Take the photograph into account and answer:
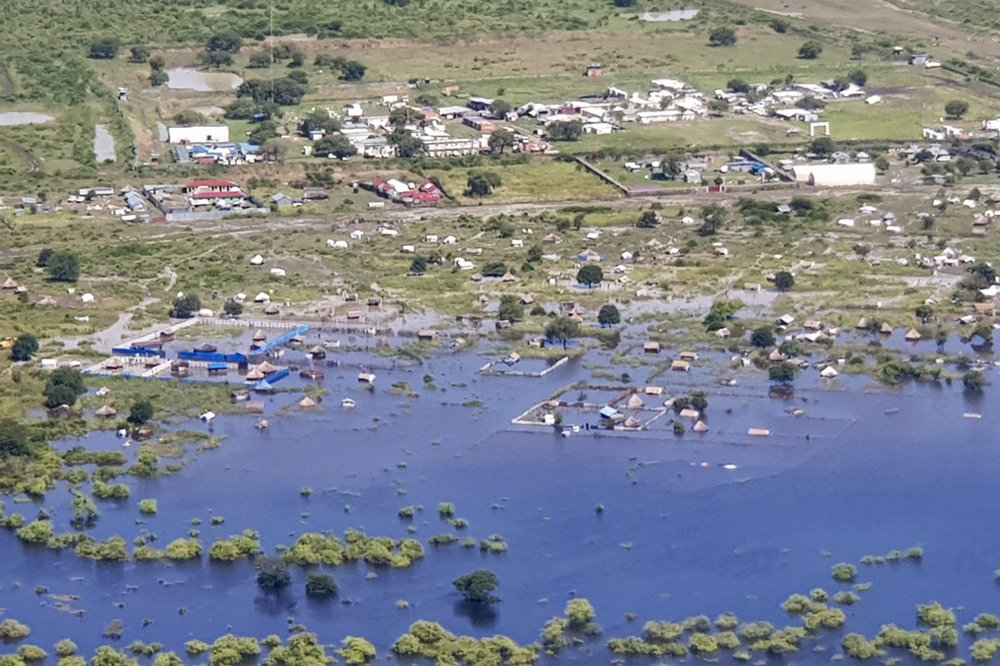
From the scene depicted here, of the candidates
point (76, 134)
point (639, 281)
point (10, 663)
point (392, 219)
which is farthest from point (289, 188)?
point (10, 663)

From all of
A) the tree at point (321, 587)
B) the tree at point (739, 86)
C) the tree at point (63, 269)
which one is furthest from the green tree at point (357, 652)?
the tree at point (739, 86)

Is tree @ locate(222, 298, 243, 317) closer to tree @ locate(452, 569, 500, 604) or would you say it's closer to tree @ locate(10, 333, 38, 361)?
tree @ locate(10, 333, 38, 361)

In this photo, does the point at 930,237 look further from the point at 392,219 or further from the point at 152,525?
the point at 152,525

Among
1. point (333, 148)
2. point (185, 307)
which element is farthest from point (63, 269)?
point (333, 148)

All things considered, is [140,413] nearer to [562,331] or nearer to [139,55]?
[562,331]

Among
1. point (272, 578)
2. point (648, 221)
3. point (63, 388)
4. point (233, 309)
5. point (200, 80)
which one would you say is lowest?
point (200, 80)

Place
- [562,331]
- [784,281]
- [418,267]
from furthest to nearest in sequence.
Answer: [418,267] → [784,281] → [562,331]

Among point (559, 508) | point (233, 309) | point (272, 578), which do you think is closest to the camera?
point (272, 578)
